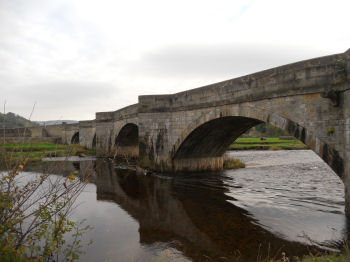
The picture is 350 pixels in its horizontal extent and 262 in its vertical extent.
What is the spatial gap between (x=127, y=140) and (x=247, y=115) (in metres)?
19.2

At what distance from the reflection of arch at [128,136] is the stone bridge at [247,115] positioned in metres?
1.29

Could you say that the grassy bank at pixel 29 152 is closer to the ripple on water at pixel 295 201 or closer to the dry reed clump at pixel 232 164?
the ripple on water at pixel 295 201

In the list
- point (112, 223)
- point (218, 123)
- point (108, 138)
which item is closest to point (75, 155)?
point (108, 138)

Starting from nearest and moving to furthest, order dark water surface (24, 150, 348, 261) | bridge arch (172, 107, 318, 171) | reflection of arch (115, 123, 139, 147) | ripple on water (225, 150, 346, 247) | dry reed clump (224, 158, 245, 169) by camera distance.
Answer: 1. dark water surface (24, 150, 348, 261)
2. ripple on water (225, 150, 346, 247)
3. bridge arch (172, 107, 318, 171)
4. dry reed clump (224, 158, 245, 169)
5. reflection of arch (115, 123, 139, 147)

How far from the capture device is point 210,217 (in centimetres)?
841

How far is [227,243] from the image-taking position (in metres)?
6.38

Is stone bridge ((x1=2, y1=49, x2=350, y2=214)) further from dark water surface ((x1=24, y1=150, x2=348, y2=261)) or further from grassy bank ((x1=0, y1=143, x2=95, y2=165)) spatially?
dark water surface ((x1=24, y1=150, x2=348, y2=261))

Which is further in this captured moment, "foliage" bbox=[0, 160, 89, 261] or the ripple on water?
the ripple on water

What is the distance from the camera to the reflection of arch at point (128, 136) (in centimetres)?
2486

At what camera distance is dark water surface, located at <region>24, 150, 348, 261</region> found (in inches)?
239

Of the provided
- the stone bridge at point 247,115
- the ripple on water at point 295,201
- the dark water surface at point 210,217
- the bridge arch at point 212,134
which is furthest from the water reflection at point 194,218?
the stone bridge at point 247,115

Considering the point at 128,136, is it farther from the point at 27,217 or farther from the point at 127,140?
the point at 27,217

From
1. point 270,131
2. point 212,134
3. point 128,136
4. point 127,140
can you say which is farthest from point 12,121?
point 212,134

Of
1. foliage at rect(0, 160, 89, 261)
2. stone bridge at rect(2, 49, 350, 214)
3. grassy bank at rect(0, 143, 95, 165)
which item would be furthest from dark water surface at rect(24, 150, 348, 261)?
grassy bank at rect(0, 143, 95, 165)
